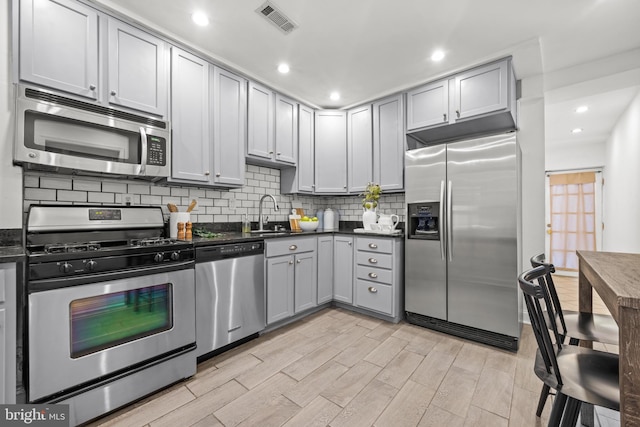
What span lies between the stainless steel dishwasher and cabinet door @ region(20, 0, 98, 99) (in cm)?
137

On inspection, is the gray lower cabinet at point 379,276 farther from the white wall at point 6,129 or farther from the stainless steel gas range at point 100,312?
the white wall at point 6,129

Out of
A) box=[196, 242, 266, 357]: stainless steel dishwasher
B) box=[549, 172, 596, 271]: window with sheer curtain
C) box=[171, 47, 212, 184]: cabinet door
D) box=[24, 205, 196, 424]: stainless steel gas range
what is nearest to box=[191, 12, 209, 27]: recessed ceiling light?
box=[171, 47, 212, 184]: cabinet door

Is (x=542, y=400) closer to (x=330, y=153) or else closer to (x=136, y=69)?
(x=330, y=153)

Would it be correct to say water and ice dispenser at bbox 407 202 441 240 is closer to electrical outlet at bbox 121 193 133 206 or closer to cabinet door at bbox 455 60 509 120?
cabinet door at bbox 455 60 509 120

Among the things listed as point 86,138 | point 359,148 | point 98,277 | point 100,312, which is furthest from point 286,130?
point 100,312

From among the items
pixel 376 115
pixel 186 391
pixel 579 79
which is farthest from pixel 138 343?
pixel 579 79

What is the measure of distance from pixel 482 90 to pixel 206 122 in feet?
8.60

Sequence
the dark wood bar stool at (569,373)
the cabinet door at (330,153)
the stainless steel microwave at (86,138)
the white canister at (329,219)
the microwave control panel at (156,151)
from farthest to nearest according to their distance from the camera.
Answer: the white canister at (329,219), the cabinet door at (330,153), the microwave control panel at (156,151), the stainless steel microwave at (86,138), the dark wood bar stool at (569,373)

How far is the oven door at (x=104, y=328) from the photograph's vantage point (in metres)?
1.42

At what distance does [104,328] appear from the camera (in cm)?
163

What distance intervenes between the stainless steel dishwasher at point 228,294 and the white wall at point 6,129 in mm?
1103

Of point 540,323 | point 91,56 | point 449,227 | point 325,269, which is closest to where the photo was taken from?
point 540,323

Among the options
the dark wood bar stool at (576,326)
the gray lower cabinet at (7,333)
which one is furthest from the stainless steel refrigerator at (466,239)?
the gray lower cabinet at (7,333)

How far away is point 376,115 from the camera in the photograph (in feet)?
11.5
